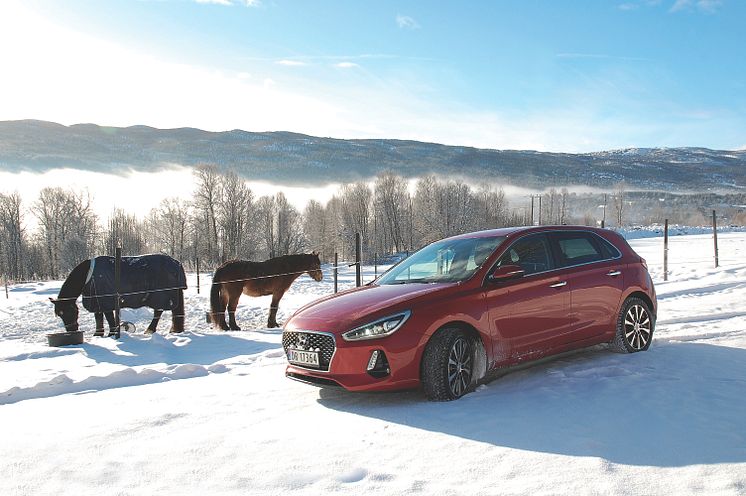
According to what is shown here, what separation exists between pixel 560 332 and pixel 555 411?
1.51 metres

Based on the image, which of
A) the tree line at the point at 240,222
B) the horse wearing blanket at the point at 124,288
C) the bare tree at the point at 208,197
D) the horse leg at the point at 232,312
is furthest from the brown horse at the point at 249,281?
the bare tree at the point at 208,197

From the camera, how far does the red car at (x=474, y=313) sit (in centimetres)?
478

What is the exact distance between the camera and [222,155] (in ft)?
655

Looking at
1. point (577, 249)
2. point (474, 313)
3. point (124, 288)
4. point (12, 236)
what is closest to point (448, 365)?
point (474, 313)

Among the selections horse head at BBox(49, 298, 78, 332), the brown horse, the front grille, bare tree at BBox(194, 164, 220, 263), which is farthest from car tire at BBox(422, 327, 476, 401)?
bare tree at BBox(194, 164, 220, 263)

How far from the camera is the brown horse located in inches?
528

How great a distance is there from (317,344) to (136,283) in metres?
9.73

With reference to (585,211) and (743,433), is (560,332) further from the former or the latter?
(585,211)

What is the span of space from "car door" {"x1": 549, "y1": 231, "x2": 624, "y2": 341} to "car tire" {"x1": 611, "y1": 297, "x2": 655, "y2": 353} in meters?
0.15

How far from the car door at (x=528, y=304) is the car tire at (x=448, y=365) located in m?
0.38

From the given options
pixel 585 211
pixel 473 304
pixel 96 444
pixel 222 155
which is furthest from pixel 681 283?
pixel 222 155

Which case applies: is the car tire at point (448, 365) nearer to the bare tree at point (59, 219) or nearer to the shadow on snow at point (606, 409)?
the shadow on snow at point (606, 409)

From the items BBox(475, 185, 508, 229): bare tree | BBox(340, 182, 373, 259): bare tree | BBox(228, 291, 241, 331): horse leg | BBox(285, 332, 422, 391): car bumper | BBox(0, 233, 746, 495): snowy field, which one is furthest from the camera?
BBox(340, 182, 373, 259): bare tree

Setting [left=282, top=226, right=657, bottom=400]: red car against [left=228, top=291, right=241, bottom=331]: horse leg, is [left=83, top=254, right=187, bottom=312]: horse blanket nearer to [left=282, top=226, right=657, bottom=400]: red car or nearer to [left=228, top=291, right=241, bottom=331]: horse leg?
[left=228, top=291, right=241, bottom=331]: horse leg
